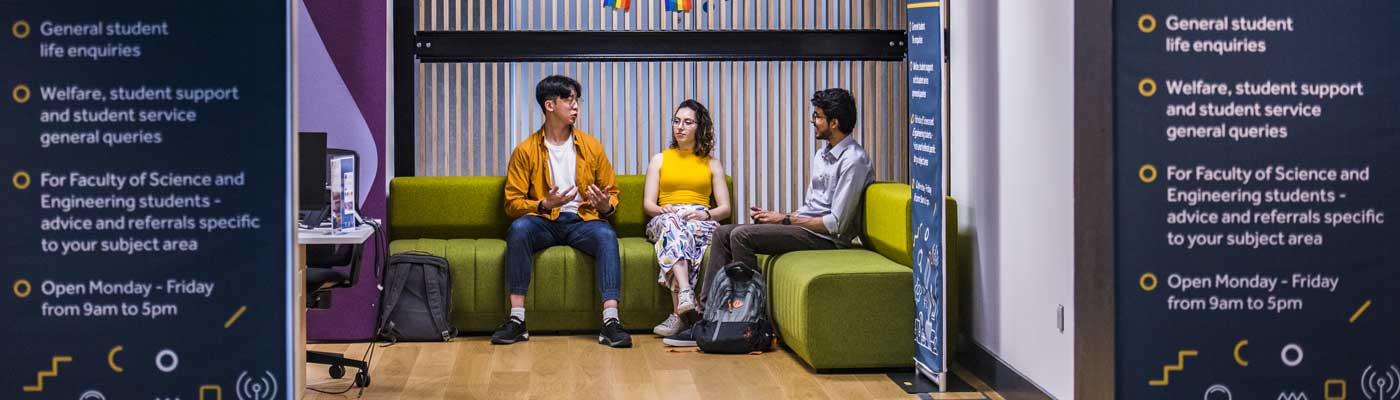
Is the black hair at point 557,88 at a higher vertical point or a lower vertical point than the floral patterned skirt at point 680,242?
higher

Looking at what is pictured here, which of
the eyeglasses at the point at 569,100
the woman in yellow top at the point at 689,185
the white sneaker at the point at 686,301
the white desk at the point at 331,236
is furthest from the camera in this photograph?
the eyeglasses at the point at 569,100

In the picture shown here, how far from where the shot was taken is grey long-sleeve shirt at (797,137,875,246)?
6.71 metres

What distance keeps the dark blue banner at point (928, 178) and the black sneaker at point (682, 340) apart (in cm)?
126

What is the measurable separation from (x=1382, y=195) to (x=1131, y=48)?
28.2 inches

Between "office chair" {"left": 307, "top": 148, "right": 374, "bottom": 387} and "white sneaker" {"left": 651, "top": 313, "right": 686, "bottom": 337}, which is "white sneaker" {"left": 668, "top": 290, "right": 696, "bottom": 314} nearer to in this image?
"white sneaker" {"left": 651, "top": 313, "right": 686, "bottom": 337}

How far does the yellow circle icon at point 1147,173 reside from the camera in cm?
359

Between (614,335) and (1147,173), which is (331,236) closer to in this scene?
(614,335)

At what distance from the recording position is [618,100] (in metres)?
8.28

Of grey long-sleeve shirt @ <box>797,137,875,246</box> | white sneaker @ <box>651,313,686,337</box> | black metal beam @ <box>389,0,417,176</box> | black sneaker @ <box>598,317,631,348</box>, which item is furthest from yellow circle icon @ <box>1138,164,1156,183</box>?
black metal beam @ <box>389,0,417,176</box>

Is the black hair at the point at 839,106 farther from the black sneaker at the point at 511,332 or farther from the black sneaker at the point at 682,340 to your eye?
the black sneaker at the point at 511,332

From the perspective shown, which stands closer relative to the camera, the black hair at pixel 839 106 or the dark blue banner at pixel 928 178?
the dark blue banner at pixel 928 178

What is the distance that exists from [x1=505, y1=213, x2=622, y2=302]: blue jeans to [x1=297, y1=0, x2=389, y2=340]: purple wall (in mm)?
662

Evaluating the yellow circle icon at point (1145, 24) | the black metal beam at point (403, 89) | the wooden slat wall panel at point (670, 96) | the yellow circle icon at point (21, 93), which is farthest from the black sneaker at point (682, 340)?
the yellow circle icon at point (21, 93)

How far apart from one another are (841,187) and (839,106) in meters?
0.37
